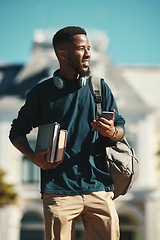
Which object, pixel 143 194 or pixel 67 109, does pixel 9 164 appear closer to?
pixel 143 194

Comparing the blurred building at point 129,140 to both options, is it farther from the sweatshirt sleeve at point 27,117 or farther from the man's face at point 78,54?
the man's face at point 78,54

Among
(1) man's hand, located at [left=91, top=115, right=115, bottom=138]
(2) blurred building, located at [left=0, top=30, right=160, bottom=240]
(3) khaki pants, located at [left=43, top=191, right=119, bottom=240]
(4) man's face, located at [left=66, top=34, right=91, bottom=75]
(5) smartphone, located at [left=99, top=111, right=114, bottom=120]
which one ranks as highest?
(2) blurred building, located at [left=0, top=30, right=160, bottom=240]

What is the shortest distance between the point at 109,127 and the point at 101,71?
29.2 metres

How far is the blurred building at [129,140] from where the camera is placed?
30531 mm

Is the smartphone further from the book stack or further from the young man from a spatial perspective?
the book stack

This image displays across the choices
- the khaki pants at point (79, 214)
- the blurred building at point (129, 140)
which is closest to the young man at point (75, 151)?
the khaki pants at point (79, 214)

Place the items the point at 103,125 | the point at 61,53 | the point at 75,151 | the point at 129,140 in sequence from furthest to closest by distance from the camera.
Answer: the point at 129,140 → the point at 61,53 → the point at 75,151 → the point at 103,125

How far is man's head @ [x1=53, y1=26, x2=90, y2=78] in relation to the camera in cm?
361

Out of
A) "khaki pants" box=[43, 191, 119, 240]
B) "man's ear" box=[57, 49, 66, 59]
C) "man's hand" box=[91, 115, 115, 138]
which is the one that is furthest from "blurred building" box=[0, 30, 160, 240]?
"man's hand" box=[91, 115, 115, 138]

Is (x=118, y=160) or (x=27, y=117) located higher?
(x=27, y=117)

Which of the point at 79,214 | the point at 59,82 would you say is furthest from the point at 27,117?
the point at 79,214

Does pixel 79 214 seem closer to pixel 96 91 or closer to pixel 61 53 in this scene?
pixel 96 91

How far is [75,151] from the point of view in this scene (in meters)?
3.55

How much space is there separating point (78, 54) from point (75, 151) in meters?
0.53
